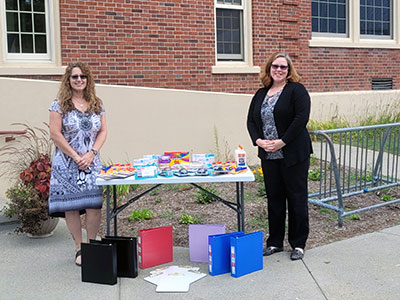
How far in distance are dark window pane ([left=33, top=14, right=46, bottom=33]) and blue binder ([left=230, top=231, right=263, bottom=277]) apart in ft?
19.0

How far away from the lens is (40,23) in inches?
353

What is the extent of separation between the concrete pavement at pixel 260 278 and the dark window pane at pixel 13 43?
4.00 m

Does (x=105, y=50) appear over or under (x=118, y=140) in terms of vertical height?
over

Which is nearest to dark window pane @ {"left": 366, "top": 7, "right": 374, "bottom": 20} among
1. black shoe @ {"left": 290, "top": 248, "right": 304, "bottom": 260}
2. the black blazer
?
the black blazer

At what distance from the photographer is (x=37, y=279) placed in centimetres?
495

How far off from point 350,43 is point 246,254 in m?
9.29

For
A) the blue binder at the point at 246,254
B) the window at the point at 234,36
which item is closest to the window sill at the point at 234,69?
the window at the point at 234,36

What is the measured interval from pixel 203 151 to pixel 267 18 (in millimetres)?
3176

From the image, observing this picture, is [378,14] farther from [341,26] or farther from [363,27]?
[341,26]

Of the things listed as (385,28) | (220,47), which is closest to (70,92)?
(220,47)

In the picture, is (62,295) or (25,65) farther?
(25,65)

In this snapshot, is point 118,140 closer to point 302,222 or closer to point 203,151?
point 203,151

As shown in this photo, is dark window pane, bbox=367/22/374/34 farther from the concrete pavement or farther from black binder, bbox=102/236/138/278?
black binder, bbox=102/236/138/278

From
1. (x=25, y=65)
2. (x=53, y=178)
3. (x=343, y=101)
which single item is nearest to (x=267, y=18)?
(x=343, y=101)
